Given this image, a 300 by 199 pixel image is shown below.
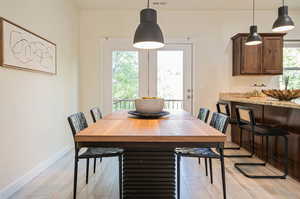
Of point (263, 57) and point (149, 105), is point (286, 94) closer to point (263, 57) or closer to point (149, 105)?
point (263, 57)

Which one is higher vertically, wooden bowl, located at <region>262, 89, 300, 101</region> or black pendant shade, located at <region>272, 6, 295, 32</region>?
black pendant shade, located at <region>272, 6, 295, 32</region>

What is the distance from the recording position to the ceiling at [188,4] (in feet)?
13.2

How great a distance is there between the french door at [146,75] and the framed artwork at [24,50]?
1.43 m

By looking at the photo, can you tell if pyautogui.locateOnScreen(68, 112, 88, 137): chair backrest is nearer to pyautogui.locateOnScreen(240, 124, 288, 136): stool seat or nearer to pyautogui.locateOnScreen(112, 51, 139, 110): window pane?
pyautogui.locateOnScreen(240, 124, 288, 136): stool seat

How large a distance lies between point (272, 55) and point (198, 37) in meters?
1.47

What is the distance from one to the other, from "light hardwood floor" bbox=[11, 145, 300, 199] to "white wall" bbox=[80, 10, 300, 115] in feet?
6.29

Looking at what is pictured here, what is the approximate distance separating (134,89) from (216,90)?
1.72m

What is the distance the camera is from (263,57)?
13.7ft

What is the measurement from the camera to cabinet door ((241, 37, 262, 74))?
4.15 m

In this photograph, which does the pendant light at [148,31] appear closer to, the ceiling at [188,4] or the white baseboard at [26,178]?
the white baseboard at [26,178]

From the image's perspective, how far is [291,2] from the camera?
4098 mm

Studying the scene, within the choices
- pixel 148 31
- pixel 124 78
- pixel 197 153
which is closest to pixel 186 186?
pixel 197 153

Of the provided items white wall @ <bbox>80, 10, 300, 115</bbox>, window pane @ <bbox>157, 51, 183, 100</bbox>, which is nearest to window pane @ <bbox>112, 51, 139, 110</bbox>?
white wall @ <bbox>80, 10, 300, 115</bbox>

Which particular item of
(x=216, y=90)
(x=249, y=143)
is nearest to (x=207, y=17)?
(x=216, y=90)
